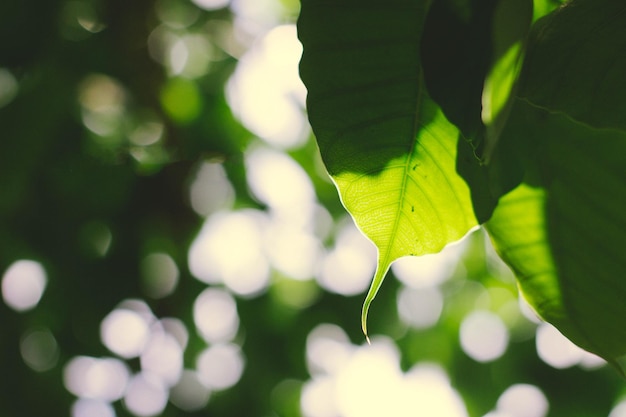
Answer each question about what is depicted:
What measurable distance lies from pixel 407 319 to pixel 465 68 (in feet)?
6.55

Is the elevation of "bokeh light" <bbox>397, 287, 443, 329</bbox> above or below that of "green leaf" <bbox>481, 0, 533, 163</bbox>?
below

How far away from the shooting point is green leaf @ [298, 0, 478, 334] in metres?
0.59

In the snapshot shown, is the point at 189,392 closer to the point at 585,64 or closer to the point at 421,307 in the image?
the point at 421,307

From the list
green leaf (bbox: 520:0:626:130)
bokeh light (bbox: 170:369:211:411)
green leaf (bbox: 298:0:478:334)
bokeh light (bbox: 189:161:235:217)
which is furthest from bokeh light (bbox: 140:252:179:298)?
green leaf (bbox: 520:0:626:130)

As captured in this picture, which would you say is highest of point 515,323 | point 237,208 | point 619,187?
point 619,187

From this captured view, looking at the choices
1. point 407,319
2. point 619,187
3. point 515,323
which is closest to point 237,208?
point 407,319

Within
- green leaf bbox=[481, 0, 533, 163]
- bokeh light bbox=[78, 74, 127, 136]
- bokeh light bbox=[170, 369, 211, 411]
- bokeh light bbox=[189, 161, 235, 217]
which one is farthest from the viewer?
bokeh light bbox=[170, 369, 211, 411]

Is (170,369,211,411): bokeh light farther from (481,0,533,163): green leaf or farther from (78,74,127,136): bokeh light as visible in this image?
(481,0,533,163): green leaf

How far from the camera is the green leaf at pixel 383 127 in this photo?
0.59 meters

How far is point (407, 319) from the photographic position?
240cm

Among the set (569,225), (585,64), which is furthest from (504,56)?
(569,225)

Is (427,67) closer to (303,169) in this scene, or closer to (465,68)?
(465,68)

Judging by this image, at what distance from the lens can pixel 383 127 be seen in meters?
0.62

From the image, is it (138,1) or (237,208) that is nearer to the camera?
(138,1)
